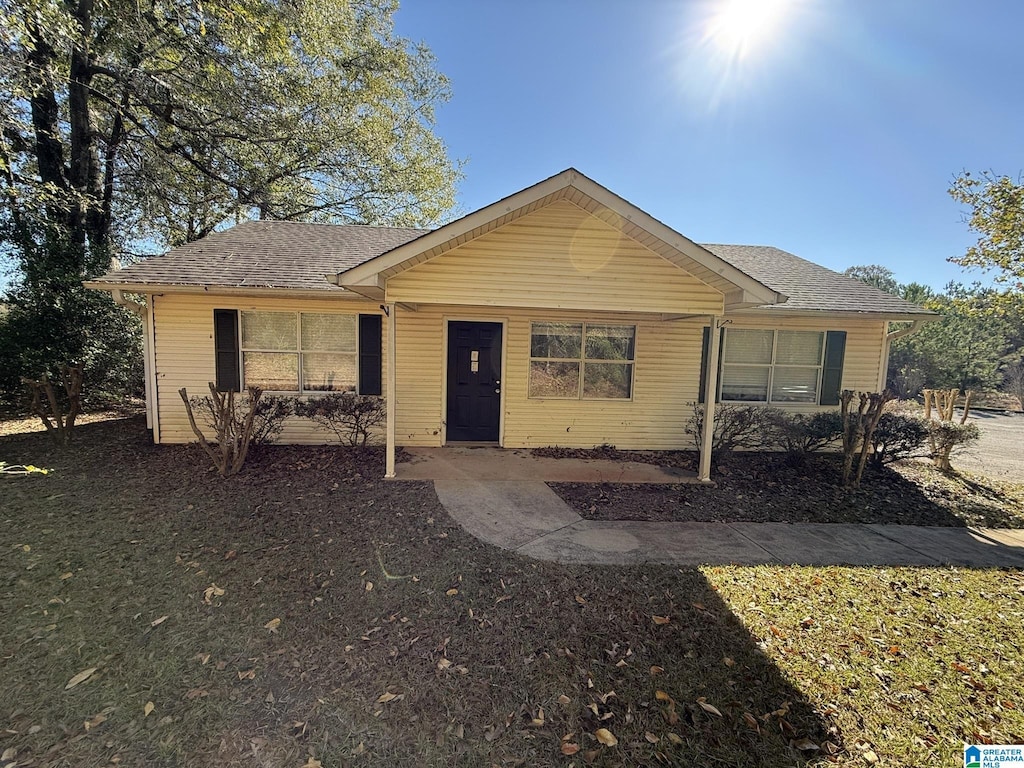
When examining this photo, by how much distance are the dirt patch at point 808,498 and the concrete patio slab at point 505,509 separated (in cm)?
34

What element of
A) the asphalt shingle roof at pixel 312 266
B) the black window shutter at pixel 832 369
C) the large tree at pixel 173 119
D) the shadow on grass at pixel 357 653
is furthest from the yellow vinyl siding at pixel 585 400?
the large tree at pixel 173 119

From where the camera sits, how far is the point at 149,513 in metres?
4.75

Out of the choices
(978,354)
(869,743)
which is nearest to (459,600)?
(869,743)

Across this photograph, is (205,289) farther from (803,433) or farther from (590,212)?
(803,433)

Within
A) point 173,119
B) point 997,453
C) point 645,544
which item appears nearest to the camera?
point 645,544

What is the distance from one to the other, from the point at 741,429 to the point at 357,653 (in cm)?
673

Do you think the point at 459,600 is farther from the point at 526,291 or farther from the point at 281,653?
the point at 526,291

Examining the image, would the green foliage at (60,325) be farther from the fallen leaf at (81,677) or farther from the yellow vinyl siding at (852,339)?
the yellow vinyl siding at (852,339)

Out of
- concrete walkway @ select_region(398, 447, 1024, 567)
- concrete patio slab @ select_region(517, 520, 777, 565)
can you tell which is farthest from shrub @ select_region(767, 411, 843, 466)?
concrete patio slab @ select_region(517, 520, 777, 565)

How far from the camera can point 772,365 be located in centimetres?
826

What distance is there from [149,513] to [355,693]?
3.84 metres

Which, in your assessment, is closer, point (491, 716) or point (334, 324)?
point (491, 716)

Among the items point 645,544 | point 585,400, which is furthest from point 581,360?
point 645,544

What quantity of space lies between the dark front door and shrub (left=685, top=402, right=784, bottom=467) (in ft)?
12.3
